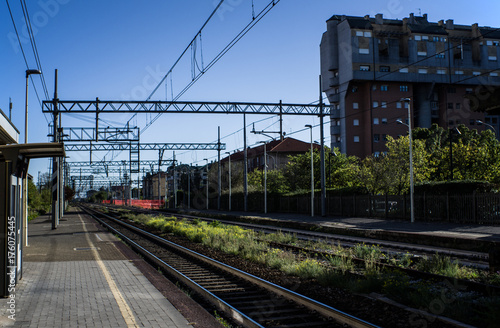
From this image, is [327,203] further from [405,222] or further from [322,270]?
[322,270]

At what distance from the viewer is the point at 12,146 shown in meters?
9.34

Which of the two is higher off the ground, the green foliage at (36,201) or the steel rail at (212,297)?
the green foliage at (36,201)

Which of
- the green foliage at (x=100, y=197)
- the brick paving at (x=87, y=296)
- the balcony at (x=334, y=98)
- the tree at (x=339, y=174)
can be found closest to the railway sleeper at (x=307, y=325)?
the brick paving at (x=87, y=296)

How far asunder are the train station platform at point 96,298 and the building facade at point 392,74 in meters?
66.2

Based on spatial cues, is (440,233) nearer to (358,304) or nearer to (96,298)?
(358,304)

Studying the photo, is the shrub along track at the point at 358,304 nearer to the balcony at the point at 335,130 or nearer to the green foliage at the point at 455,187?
the green foliage at the point at 455,187

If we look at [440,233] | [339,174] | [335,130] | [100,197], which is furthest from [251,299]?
[100,197]

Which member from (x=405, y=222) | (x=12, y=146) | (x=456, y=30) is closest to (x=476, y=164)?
(x=405, y=222)

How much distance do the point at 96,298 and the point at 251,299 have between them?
9.93 feet

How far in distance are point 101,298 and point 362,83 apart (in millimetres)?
73783

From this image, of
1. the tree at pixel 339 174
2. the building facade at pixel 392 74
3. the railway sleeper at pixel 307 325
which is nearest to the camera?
the railway sleeper at pixel 307 325

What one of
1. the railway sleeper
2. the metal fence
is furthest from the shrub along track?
the metal fence

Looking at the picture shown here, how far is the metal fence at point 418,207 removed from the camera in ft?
90.2

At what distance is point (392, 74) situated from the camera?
78.2m
